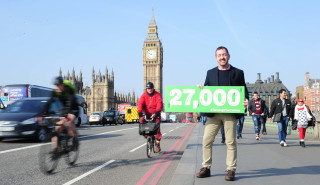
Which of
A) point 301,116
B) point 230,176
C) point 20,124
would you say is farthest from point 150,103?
point 20,124

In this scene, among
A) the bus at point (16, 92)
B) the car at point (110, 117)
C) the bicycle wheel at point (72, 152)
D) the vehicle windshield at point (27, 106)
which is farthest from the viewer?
the car at point (110, 117)

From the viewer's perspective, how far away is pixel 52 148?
606 centimetres

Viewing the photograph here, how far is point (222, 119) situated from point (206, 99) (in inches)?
19.4

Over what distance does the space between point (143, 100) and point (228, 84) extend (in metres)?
3.38

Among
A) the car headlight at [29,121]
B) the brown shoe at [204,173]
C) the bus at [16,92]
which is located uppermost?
the bus at [16,92]

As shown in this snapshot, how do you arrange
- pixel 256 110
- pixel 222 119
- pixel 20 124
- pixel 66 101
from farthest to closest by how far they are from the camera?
pixel 256 110
pixel 20 124
pixel 66 101
pixel 222 119

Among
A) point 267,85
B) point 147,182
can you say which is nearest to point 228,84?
point 147,182

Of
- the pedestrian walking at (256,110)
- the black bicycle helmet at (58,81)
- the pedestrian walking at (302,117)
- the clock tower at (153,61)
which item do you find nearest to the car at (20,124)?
the black bicycle helmet at (58,81)

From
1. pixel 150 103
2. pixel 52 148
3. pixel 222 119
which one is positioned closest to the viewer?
pixel 222 119

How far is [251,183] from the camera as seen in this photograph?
4910mm

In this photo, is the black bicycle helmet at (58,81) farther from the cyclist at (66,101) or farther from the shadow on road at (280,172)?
the shadow on road at (280,172)

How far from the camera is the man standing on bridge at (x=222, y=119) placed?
207 inches

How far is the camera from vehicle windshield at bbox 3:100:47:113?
12.7 metres

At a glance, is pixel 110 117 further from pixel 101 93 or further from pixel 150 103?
pixel 101 93
